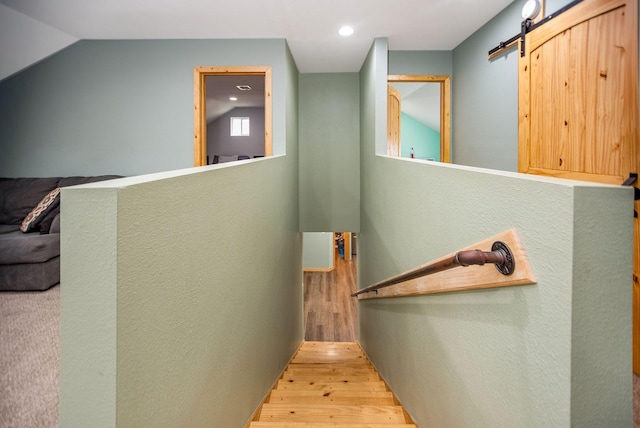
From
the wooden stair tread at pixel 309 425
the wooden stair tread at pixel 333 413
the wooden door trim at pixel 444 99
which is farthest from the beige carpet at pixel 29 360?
the wooden door trim at pixel 444 99

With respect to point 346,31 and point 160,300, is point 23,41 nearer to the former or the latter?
point 346,31

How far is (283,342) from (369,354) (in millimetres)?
1134

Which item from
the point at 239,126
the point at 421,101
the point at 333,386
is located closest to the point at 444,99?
the point at 333,386

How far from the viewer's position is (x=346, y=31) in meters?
3.92

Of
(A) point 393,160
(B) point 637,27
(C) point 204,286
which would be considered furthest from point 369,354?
(B) point 637,27

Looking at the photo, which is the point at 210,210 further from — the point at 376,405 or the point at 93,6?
the point at 93,6

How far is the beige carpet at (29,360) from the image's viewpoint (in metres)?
1.58

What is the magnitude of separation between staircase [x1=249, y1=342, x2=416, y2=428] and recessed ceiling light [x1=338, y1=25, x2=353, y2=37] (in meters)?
3.20

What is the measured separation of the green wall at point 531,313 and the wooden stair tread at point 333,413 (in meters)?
0.30

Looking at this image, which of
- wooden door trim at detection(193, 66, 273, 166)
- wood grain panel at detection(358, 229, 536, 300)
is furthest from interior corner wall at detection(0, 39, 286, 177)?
wood grain panel at detection(358, 229, 536, 300)

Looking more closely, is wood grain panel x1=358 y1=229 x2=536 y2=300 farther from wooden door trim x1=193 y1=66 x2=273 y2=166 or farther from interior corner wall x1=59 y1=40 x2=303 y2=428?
wooden door trim x1=193 y1=66 x2=273 y2=166

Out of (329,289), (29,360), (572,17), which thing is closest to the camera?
(29,360)

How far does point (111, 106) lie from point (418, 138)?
7.70m

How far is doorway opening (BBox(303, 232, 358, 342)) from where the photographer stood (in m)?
6.55
